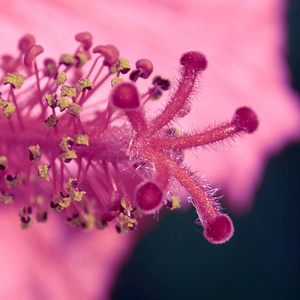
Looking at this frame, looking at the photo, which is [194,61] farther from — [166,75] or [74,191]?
[166,75]

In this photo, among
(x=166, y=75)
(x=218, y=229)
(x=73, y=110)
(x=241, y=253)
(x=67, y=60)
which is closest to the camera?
(x=218, y=229)

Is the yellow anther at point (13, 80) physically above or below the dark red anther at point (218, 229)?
above

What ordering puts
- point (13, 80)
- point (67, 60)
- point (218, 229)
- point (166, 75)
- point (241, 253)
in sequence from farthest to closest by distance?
point (241, 253) < point (166, 75) < point (67, 60) < point (13, 80) < point (218, 229)

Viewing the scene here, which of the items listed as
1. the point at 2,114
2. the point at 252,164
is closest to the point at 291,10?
the point at 252,164

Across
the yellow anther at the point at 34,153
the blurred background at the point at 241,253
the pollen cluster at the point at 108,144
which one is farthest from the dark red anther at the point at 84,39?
the blurred background at the point at 241,253

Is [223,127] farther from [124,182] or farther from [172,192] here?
[124,182]

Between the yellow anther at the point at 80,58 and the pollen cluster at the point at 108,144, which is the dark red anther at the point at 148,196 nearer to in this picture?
the pollen cluster at the point at 108,144

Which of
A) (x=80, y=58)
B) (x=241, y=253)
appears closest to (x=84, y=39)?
(x=80, y=58)

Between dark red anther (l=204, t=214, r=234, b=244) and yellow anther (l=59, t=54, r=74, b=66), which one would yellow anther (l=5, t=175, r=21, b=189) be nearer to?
yellow anther (l=59, t=54, r=74, b=66)
